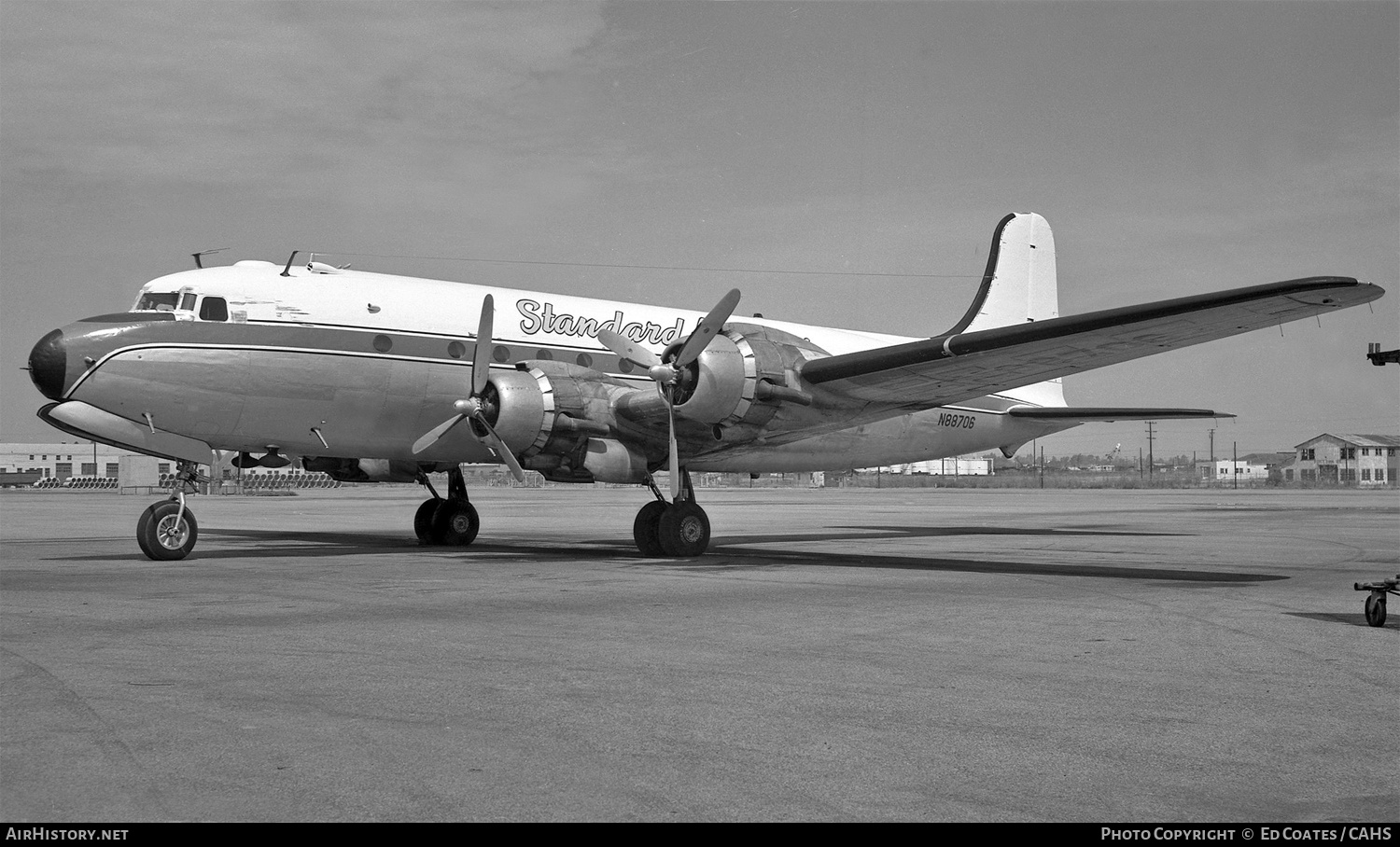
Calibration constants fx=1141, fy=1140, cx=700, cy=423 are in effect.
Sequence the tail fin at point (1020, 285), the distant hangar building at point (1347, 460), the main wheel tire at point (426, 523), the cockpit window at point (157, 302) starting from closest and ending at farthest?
the cockpit window at point (157, 302), the main wheel tire at point (426, 523), the tail fin at point (1020, 285), the distant hangar building at point (1347, 460)

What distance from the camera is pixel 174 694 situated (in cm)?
614

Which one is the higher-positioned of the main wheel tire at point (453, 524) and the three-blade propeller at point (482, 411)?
the three-blade propeller at point (482, 411)

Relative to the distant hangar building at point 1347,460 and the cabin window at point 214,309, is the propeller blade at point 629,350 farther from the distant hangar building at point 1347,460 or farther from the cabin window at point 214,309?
the distant hangar building at point 1347,460

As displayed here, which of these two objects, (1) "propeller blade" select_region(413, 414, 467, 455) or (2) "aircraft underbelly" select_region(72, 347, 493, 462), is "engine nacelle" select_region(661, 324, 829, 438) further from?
(2) "aircraft underbelly" select_region(72, 347, 493, 462)

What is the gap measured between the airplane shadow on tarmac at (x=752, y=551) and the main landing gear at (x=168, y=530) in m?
0.27

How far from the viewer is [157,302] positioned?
52.9 ft

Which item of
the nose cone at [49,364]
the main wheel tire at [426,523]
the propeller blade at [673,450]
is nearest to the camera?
the nose cone at [49,364]

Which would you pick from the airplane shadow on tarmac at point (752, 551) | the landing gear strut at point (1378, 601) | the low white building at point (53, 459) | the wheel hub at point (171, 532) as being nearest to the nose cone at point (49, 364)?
the wheel hub at point (171, 532)

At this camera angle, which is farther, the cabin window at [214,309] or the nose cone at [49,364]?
the cabin window at [214,309]

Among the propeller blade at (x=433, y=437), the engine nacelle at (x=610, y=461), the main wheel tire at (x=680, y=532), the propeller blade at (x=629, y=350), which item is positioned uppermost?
the propeller blade at (x=629, y=350)

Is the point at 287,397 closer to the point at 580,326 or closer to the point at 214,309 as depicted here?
the point at 214,309

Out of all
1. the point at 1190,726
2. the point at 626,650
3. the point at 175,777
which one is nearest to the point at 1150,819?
the point at 1190,726

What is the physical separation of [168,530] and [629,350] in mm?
6819

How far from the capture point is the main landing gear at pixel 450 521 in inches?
794
